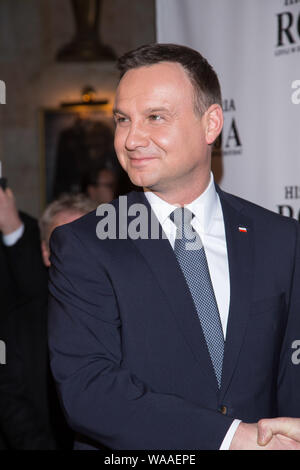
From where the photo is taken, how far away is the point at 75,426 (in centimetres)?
176

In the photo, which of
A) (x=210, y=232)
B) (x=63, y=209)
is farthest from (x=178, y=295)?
(x=63, y=209)

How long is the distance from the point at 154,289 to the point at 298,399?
60 centimetres

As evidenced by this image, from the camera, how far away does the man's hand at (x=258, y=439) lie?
1657 mm

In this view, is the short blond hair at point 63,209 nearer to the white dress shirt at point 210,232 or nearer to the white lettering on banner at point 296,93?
the white lettering on banner at point 296,93

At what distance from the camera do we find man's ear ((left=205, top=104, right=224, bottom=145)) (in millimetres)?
2025

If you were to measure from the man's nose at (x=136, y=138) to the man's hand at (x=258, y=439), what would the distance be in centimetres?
81

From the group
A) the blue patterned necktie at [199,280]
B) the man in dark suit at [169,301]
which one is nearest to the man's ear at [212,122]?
the man in dark suit at [169,301]

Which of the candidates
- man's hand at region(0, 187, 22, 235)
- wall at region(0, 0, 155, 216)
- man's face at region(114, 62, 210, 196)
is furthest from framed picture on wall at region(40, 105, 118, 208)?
man's face at region(114, 62, 210, 196)

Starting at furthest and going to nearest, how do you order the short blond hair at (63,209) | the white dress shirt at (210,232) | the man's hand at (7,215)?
1. the man's hand at (7,215)
2. the short blond hair at (63,209)
3. the white dress shirt at (210,232)

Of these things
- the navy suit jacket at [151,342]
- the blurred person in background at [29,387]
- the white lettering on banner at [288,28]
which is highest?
the white lettering on banner at [288,28]

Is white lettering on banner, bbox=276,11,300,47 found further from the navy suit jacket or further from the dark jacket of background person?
the dark jacket of background person

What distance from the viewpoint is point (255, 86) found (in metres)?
3.04

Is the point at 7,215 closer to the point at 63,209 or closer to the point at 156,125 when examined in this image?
the point at 63,209

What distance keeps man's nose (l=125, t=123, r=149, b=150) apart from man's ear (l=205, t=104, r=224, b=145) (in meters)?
0.25
